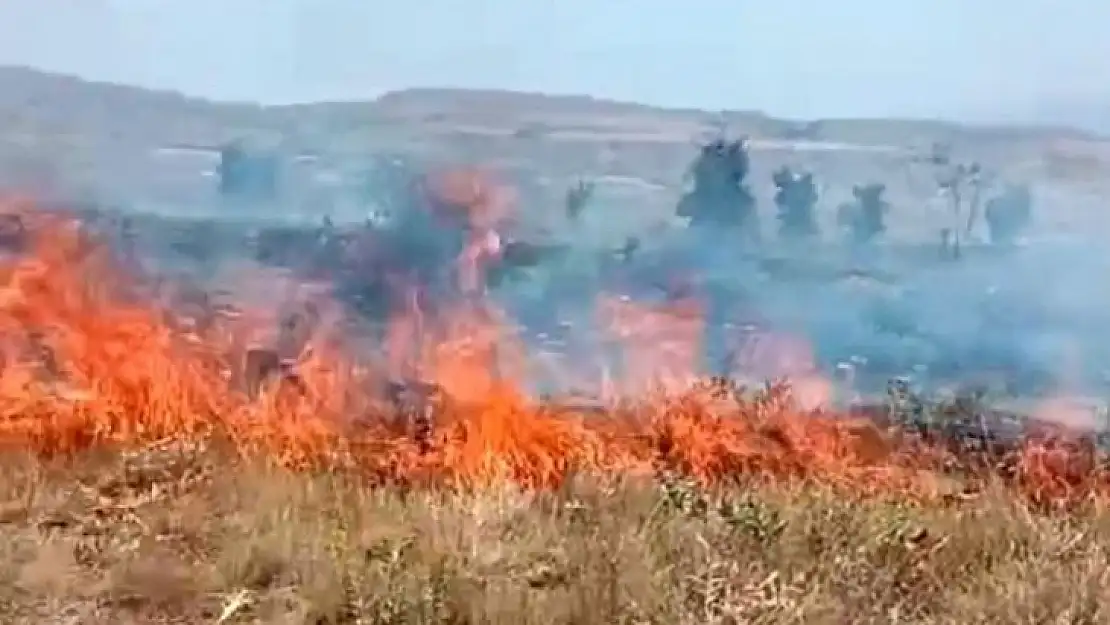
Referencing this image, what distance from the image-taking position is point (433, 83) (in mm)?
4516

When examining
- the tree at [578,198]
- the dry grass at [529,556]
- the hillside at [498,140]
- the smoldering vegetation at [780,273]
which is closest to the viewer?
the dry grass at [529,556]

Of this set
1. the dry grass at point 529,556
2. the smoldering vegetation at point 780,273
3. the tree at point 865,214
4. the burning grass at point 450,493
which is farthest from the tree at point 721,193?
the dry grass at point 529,556

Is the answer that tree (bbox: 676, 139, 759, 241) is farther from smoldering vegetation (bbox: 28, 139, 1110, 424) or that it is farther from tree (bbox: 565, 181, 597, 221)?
tree (bbox: 565, 181, 597, 221)

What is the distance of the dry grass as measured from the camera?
3.12 meters

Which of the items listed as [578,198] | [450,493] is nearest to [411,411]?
[450,493]

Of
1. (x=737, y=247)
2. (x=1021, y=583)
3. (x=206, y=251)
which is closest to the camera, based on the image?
(x=1021, y=583)

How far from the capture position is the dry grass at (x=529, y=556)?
312cm

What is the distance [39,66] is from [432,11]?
1213 millimetres

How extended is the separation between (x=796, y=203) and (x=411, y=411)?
1172mm

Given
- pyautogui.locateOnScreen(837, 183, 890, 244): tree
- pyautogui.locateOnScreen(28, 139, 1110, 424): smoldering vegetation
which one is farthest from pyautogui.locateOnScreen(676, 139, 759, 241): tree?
pyautogui.locateOnScreen(837, 183, 890, 244): tree

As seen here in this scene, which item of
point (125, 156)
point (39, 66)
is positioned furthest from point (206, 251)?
point (39, 66)

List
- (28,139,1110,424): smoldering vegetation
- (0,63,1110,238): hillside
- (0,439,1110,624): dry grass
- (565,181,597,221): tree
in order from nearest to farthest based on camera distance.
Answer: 1. (0,439,1110,624): dry grass
2. (28,139,1110,424): smoldering vegetation
3. (0,63,1110,238): hillside
4. (565,181,597,221): tree

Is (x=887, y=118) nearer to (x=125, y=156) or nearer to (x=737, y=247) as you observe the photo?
(x=737, y=247)

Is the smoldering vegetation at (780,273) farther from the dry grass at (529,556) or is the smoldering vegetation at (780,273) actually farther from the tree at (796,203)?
the dry grass at (529,556)
